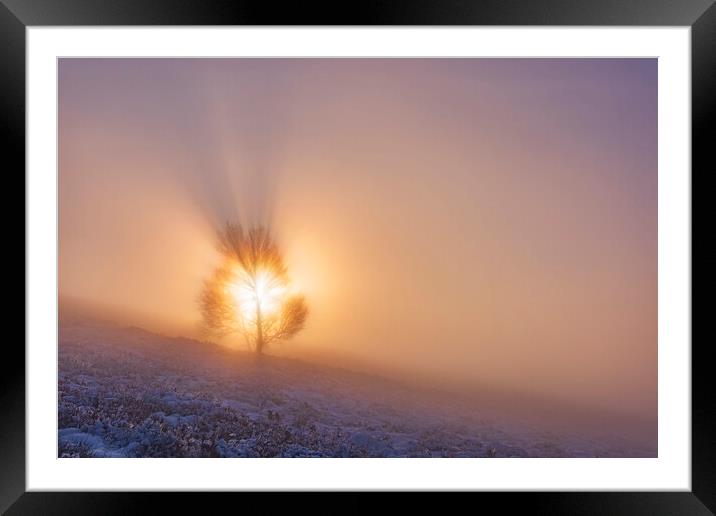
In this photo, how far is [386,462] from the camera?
1810 millimetres

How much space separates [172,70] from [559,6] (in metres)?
2.66

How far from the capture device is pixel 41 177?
5.63 feet

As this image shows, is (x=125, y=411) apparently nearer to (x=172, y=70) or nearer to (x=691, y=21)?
(x=172, y=70)

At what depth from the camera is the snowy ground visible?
312 cm

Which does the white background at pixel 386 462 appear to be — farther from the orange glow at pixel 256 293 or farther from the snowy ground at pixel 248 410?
the orange glow at pixel 256 293

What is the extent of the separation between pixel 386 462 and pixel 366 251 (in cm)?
184

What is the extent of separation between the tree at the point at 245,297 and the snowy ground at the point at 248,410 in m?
0.21

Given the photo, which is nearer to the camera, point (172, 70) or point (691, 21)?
point (691, 21)

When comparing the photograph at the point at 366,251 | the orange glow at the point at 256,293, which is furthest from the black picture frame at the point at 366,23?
the orange glow at the point at 256,293

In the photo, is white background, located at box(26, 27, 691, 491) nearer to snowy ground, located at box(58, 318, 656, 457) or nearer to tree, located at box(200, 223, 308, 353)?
snowy ground, located at box(58, 318, 656, 457)

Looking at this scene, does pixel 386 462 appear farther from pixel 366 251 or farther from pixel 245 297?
pixel 245 297

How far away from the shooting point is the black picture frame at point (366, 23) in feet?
5.03

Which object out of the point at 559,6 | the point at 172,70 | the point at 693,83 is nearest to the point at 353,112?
the point at 172,70

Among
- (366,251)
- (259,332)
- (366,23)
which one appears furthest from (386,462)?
(259,332)
